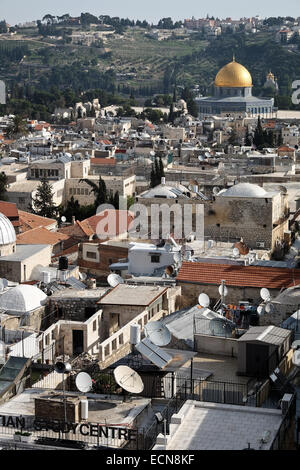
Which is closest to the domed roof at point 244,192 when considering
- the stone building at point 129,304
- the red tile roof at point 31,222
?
the stone building at point 129,304

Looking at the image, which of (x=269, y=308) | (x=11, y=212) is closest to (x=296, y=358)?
(x=269, y=308)

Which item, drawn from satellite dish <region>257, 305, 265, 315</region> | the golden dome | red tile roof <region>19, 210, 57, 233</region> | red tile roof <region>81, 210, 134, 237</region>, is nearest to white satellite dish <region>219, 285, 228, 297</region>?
satellite dish <region>257, 305, 265, 315</region>

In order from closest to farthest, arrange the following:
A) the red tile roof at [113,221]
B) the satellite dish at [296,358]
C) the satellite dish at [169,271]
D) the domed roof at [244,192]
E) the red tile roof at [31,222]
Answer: the satellite dish at [296,358] → the satellite dish at [169,271] → the domed roof at [244,192] → the red tile roof at [113,221] → the red tile roof at [31,222]

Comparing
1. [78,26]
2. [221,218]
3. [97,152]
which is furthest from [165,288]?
[78,26]

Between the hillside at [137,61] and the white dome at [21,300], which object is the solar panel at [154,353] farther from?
the hillside at [137,61]

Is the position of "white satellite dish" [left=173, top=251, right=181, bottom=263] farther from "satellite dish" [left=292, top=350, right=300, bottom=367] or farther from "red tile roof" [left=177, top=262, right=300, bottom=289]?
"satellite dish" [left=292, top=350, right=300, bottom=367]
